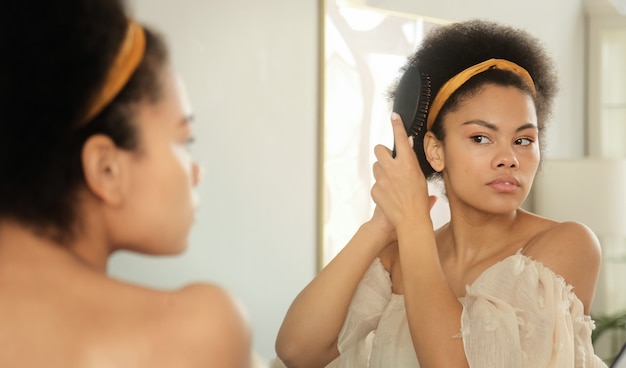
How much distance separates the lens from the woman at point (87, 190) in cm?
39

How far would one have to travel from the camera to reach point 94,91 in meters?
0.40

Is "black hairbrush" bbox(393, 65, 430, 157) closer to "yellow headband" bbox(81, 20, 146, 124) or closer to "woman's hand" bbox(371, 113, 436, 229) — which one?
"woman's hand" bbox(371, 113, 436, 229)

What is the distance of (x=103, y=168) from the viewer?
0.41m

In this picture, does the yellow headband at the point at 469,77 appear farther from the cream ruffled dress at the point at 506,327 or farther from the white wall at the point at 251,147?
the white wall at the point at 251,147

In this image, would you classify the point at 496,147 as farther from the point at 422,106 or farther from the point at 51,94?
the point at 51,94

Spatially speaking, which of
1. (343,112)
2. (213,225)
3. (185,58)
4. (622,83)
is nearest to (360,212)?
(343,112)

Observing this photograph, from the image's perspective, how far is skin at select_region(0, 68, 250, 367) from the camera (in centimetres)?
40

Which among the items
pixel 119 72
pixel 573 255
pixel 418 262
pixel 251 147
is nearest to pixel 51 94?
pixel 119 72

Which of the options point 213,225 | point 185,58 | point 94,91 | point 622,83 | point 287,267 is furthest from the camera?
point 622,83

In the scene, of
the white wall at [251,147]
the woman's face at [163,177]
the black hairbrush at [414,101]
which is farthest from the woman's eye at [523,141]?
the white wall at [251,147]

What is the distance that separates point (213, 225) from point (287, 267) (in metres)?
0.26

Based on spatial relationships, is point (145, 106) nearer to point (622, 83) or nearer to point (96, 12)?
point (96, 12)

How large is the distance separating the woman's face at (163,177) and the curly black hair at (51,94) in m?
0.01

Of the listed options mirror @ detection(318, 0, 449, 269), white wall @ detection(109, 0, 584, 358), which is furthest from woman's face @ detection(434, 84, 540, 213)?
mirror @ detection(318, 0, 449, 269)
